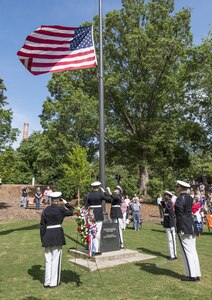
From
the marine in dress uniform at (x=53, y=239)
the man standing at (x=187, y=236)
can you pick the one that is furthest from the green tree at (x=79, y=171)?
the man standing at (x=187, y=236)

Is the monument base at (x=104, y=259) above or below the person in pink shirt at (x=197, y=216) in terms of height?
below

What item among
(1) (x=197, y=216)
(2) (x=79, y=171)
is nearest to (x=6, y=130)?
(2) (x=79, y=171)

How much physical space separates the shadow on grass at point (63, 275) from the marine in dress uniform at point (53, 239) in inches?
18.8

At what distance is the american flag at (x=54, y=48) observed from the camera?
1062cm

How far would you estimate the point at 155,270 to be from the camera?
25.8 ft

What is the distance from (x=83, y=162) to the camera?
92.5 feet

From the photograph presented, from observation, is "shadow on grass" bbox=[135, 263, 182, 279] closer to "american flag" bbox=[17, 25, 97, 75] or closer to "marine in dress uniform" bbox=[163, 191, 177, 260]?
"marine in dress uniform" bbox=[163, 191, 177, 260]

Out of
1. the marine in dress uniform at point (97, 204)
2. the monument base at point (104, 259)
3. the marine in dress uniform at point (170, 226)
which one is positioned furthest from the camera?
the marine in dress uniform at point (170, 226)

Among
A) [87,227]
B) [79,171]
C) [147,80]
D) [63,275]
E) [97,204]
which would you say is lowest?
[63,275]

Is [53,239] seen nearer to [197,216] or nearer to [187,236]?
[187,236]

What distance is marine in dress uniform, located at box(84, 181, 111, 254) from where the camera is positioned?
29.1 feet

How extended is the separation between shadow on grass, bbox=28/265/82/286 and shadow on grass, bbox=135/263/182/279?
1.81 metres

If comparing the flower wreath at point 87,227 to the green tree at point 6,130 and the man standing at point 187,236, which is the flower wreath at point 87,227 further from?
the green tree at point 6,130

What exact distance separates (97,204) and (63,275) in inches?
86.1
